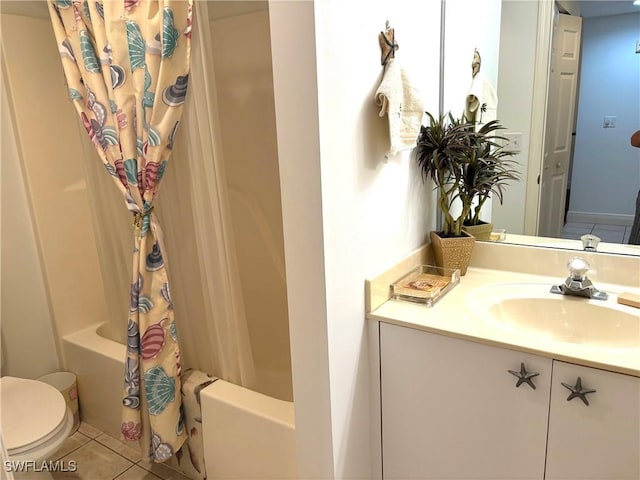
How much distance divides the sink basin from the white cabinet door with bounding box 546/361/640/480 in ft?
0.73

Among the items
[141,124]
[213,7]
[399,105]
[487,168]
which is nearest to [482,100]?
[487,168]

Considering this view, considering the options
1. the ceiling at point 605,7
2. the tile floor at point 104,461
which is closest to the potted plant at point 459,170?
the ceiling at point 605,7

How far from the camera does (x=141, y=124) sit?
160 centimetres

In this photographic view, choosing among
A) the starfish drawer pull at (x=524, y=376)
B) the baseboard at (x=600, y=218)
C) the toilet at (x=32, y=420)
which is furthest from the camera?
the toilet at (x=32, y=420)

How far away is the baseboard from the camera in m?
1.53

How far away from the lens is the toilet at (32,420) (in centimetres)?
164

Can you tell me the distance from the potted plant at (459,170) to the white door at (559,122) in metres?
0.12

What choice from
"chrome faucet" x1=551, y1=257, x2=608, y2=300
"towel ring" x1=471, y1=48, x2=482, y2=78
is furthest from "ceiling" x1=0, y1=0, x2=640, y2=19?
"chrome faucet" x1=551, y1=257, x2=608, y2=300

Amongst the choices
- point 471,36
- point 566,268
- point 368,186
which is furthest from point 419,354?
point 471,36

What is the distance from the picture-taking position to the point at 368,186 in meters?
1.35

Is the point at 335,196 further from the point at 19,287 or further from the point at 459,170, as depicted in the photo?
the point at 19,287

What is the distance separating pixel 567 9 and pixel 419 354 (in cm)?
119

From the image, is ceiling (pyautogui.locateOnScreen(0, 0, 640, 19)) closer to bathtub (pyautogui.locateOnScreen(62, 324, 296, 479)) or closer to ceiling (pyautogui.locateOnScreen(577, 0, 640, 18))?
ceiling (pyautogui.locateOnScreen(577, 0, 640, 18))

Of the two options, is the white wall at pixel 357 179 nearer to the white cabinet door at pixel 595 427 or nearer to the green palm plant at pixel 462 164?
the green palm plant at pixel 462 164
